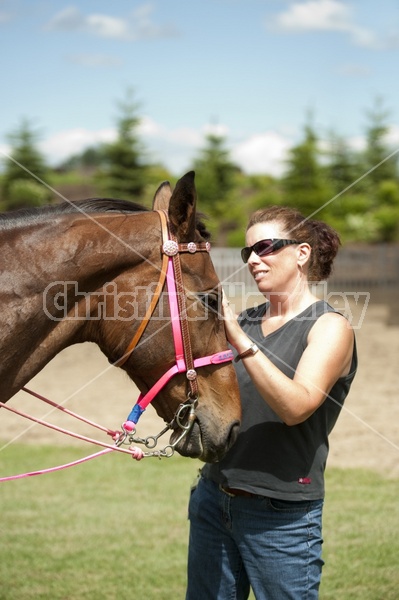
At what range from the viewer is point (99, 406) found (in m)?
10.9

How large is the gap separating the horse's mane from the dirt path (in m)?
4.02

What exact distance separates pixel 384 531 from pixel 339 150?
29746mm

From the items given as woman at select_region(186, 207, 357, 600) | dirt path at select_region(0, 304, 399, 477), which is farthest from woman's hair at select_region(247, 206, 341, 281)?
dirt path at select_region(0, 304, 399, 477)

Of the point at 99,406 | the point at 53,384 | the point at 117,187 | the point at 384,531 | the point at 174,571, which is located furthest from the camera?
the point at 117,187

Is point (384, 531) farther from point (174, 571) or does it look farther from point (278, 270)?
point (278, 270)

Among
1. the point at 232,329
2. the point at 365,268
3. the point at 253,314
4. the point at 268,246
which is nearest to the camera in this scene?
the point at 232,329

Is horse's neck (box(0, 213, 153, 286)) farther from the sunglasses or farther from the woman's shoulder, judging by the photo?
the woman's shoulder

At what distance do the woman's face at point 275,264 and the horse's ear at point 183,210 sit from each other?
454 mm

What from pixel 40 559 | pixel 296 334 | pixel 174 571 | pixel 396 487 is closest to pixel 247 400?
pixel 296 334

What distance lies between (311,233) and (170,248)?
0.80 m

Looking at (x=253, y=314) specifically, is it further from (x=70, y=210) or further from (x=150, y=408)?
(x=150, y=408)

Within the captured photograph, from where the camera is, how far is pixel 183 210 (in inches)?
106

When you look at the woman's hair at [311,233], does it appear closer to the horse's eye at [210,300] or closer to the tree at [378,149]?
the horse's eye at [210,300]

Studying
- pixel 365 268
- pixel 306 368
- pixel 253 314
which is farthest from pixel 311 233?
pixel 365 268
